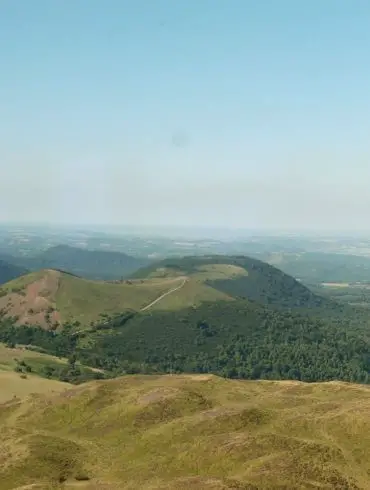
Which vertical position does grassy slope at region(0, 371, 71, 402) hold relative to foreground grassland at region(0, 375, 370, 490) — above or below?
below

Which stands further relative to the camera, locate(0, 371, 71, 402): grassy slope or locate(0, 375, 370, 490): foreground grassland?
locate(0, 371, 71, 402): grassy slope

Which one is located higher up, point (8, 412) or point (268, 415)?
point (268, 415)

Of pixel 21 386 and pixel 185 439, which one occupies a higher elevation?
pixel 185 439

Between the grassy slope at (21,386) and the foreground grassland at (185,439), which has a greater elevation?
the foreground grassland at (185,439)

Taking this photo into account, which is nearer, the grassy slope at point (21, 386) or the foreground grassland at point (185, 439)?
the foreground grassland at point (185, 439)

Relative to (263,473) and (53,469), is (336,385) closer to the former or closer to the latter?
(263,473)

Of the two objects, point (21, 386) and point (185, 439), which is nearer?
point (185, 439)

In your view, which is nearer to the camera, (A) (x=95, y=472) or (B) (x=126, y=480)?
(B) (x=126, y=480)

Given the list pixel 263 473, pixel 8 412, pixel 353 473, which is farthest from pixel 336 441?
pixel 8 412
